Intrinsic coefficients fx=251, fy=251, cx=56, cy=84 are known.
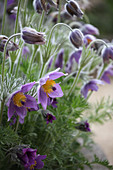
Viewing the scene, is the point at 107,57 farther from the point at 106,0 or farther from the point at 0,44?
the point at 106,0

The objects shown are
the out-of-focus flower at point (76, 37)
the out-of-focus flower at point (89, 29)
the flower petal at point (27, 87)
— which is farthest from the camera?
the out-of-focus flower at point (89, 29)

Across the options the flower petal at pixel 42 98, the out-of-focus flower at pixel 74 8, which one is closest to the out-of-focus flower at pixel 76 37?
the out-of-focus flower at pixel 74 8

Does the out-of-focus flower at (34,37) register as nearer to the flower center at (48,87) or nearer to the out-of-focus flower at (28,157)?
the flower center at (48,87)

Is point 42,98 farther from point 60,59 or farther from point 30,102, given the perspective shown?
point 60,59

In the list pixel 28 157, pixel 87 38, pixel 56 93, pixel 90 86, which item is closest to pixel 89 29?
pixel 87 38

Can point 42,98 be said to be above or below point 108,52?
below

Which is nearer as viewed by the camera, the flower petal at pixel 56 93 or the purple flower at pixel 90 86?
the flower petal at pixel 56 93
